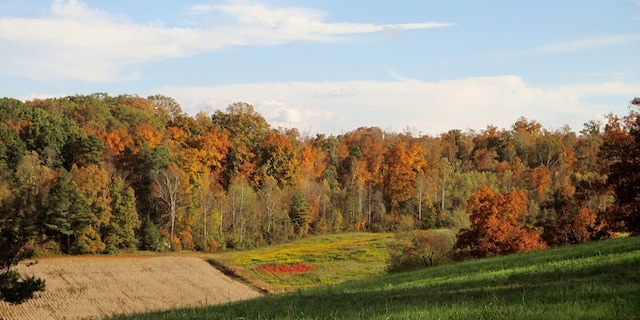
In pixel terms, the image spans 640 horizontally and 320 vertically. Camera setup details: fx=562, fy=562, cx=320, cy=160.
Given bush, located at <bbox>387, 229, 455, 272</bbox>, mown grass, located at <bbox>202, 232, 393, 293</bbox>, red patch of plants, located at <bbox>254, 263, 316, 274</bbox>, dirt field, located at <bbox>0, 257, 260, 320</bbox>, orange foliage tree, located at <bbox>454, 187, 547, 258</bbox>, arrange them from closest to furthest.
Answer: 1. orange foliage tree, located at <bbox>454, 187, 547, 258</bbox>
2. dirt field, located at <bbox>0, 257, 260, 320</bbox>
3. bush, located at <bbox>387, 229, 455, 272</bbox>
4. mown grass, located at <bbox>202, 232, 393, 293</bbox>
5. red patch of plants, located at <bbox>254, 263, 316, 274</bbox>

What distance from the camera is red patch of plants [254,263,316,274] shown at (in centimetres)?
6246

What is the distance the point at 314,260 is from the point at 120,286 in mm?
24310

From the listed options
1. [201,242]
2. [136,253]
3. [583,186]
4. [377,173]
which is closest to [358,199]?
[377,173]

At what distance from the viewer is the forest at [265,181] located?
137ft

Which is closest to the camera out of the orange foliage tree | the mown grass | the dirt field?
the orange foliage tree

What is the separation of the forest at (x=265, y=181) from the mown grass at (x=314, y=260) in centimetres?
564

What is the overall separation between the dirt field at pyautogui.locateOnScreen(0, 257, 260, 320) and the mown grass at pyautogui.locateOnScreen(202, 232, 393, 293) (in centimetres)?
318

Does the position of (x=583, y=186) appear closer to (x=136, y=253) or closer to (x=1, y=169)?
(x=136, y=253)

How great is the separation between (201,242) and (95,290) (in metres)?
29.2

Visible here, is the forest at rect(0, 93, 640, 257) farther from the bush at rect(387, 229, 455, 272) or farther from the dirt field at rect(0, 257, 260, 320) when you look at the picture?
the dirt field at rect(0, 257, 260, 320)

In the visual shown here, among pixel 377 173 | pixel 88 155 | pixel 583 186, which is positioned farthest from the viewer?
pixel 377 173

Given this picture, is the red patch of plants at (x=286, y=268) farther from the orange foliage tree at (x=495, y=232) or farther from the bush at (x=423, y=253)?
the orange foliage tree at (x=495, y=232)

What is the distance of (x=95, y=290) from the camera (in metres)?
49.2


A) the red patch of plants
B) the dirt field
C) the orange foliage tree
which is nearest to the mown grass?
the red patch of plants
